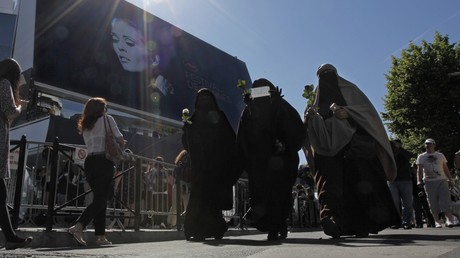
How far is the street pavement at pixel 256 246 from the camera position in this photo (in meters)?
3.29

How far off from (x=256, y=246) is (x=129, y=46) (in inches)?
1232

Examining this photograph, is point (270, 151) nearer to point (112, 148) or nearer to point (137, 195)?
point (112, 148)

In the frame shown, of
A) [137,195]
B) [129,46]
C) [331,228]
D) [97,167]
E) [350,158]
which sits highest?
[129,46]

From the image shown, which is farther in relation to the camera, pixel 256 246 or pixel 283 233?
pixel 283 233

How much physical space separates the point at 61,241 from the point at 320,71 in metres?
4.18

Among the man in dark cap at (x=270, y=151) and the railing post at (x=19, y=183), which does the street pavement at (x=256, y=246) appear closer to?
the man in dark cap at (x=270, y=151)

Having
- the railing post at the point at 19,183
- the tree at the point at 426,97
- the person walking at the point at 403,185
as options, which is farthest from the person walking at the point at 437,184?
the tree at the point at 426,97

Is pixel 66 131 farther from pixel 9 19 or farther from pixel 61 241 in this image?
pixel 9 19

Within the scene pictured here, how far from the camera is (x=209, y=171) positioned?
593 centimetres

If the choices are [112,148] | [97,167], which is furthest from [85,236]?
[112,148]

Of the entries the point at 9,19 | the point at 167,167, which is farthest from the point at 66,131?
the point at 9,19

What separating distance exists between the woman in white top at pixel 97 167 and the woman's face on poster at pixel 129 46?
27.7 meters

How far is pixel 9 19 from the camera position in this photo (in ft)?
128

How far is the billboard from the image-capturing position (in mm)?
27859
